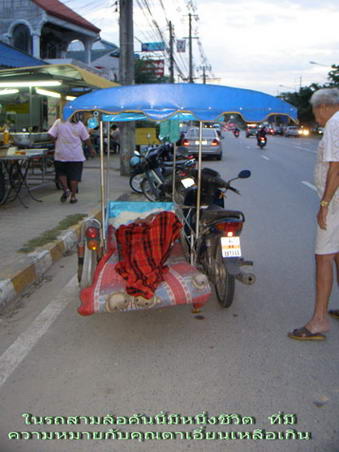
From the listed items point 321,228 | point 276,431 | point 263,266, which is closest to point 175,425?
point 276,431

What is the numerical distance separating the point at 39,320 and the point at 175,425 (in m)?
2.01

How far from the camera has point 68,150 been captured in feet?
31.3

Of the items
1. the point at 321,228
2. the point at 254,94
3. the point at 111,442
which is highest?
the point at 254,94

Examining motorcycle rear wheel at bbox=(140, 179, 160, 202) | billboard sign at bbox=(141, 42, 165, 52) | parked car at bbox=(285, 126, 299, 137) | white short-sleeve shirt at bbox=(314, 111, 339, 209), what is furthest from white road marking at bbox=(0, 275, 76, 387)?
parked car at bbox=(285, 126, 299, 137)

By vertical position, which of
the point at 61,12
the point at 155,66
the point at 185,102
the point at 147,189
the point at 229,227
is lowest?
the point at 147,189

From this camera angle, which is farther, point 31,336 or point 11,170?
point 11,170

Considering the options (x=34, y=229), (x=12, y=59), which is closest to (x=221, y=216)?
(x=34, y=229)

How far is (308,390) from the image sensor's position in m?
3.24

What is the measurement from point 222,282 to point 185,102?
1.70 meters

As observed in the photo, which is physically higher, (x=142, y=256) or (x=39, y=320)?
(x=142, y=256)

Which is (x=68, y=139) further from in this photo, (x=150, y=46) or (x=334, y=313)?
(x=150, y=46)

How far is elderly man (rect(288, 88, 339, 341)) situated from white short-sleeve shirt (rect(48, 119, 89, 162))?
6400 millimetres

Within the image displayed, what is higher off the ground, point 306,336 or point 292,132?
point 292,132

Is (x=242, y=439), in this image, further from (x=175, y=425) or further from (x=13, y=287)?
(x=13, y=287)
